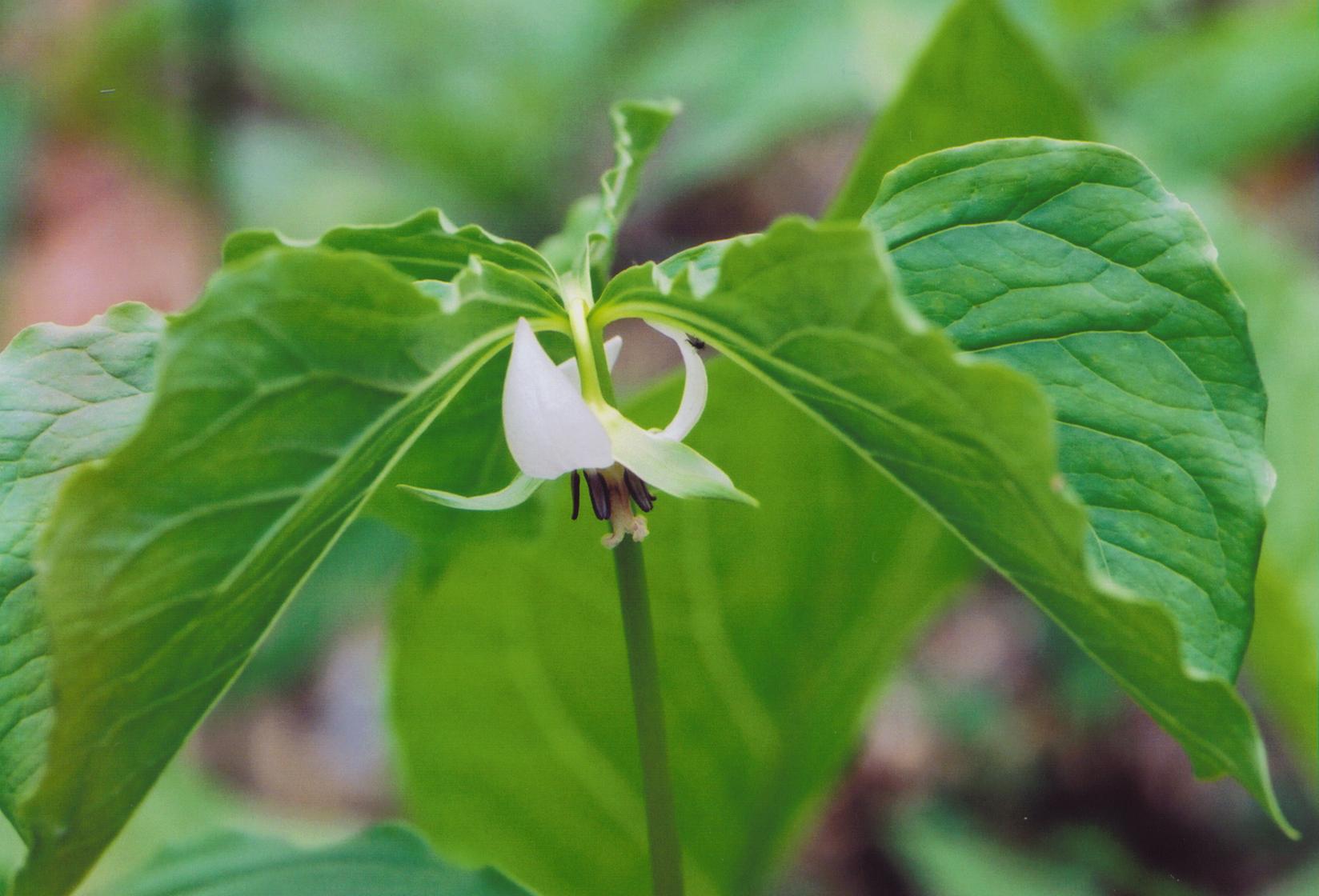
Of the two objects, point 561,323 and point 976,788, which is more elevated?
point 561,323

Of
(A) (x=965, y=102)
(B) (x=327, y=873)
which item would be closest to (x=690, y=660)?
(B) (x=327, y=873)

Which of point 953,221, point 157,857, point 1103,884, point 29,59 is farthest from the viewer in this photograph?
point 29,59

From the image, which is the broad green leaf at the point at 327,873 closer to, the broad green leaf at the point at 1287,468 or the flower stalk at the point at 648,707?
the flower stalk at the point at 648,707

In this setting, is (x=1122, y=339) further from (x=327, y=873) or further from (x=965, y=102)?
(x=327, y=873)

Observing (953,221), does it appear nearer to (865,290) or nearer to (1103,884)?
(865,290)

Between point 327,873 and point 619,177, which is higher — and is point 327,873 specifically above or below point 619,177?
below

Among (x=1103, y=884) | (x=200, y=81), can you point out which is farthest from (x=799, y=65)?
(x=1103, y=884)

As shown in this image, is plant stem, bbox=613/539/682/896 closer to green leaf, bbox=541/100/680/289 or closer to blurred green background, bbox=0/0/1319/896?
green leaf, bbox=541/100/680/289
